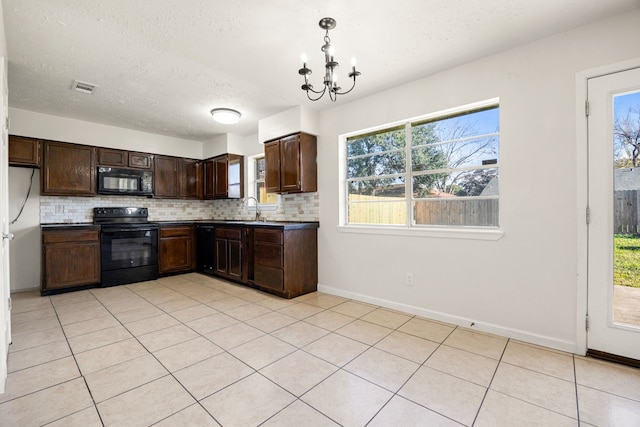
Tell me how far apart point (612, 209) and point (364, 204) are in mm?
2221

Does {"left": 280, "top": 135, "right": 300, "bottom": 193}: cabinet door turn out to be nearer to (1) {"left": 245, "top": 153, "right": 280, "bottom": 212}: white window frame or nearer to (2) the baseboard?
(1) {"left": 245, "top": 153, "right": 280, "bottom": 212}: white window frame

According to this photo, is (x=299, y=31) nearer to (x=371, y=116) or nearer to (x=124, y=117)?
(x=371, y=116)

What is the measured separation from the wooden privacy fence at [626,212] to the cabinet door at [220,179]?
4977mm

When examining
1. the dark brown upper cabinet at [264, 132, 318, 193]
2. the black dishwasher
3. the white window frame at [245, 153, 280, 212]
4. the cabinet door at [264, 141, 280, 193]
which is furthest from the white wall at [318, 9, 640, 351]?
the black dishwasher

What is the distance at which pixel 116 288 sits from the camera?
166 inches

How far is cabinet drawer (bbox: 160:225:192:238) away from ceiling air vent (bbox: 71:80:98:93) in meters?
2.25

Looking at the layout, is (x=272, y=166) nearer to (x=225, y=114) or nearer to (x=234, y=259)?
(x=225, y=114)

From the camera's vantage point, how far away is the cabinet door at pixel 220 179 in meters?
5.27

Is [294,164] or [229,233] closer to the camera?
[294,164]

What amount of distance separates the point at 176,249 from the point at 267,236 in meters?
2.21

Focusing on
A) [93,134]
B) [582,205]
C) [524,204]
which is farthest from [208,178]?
[582,205]

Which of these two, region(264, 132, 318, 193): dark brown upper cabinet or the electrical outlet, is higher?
region(264, 132, 318, 193): dark brown upper cabinet

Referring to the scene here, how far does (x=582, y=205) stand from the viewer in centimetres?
219

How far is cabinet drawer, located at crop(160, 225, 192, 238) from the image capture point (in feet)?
16.0
